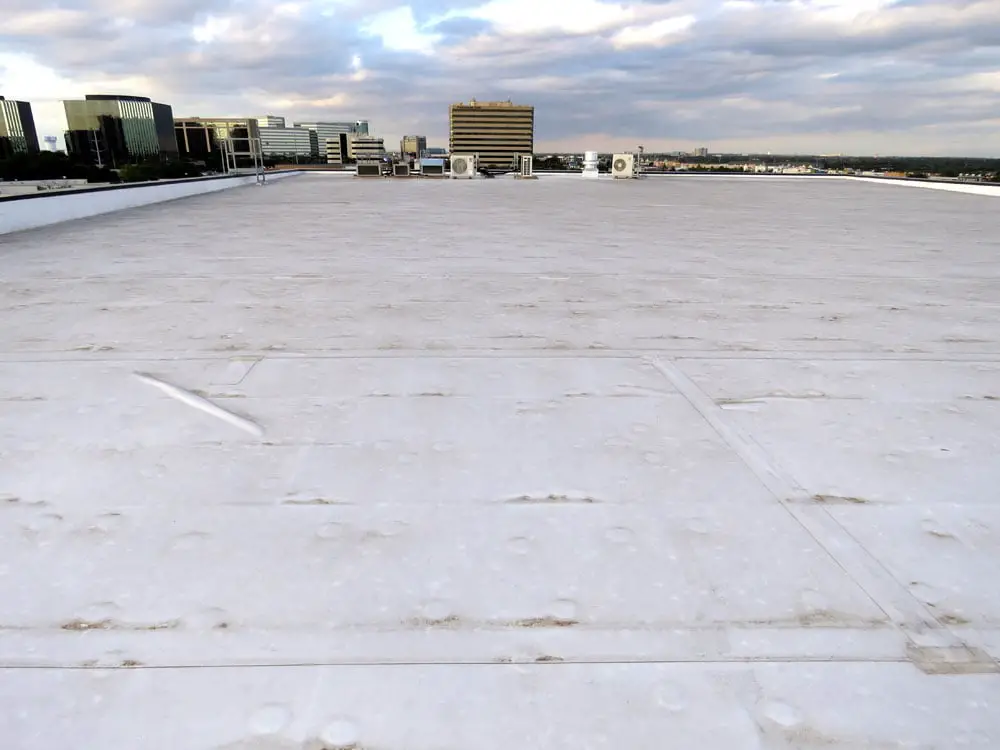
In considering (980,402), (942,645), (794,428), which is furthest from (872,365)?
(942,645)

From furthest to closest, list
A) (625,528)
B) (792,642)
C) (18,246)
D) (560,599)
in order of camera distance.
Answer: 1. (18,246)
2. (625,528)
3. (560,599)
4. (792,642)

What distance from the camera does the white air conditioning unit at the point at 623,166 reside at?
31.6m

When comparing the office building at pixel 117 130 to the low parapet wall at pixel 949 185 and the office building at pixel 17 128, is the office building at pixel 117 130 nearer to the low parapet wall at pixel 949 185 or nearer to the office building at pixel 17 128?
the office building at pixel 17 128

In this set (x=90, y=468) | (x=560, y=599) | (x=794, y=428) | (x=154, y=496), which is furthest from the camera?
(x=794, y=428)

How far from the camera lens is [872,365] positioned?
3.51m

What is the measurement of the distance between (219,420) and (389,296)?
2.46m

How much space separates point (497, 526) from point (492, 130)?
9773cm

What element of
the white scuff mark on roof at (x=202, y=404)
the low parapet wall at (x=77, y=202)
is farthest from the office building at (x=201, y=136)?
the white scuff mark on roof at (x=202, y=404)

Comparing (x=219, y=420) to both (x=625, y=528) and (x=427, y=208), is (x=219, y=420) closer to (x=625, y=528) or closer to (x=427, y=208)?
(x=625, y=528)

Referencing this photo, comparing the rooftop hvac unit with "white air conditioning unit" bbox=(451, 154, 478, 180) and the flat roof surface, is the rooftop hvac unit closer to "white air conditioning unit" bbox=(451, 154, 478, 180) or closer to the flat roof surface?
"white air conditioning unit" bbox=(451, 154, 478, 180)

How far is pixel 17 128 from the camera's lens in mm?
86500

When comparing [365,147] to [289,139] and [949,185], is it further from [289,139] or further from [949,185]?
[289,139]

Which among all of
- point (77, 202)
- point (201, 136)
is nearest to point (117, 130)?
point (201, 136)

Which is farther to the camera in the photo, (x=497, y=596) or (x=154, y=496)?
(x=154, y=496)
